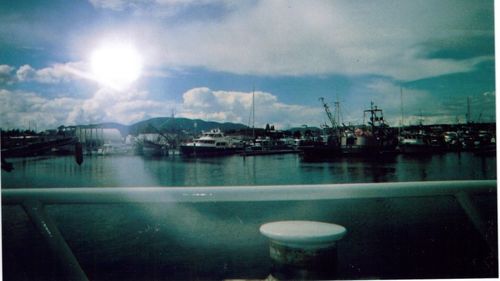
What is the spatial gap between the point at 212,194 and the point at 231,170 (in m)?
3.44

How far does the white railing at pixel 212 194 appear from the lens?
1305mm

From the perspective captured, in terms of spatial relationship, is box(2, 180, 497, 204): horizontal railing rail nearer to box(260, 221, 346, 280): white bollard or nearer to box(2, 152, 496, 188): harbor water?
box(260, 221, 346, 280): white bollard

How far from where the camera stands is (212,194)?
1.36 metres

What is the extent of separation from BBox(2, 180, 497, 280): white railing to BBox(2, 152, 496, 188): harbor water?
1.32 feet

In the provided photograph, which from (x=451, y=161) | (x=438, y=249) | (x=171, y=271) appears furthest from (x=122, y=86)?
(x=451, y=161)

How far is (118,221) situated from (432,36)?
2.82 m

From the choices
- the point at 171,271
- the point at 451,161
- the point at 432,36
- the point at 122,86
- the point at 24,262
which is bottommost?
the point at 171,271

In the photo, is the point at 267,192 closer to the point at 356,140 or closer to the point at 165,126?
the point at 165,126

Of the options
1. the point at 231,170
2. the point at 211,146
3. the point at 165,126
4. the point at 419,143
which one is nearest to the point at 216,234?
the point at 165,126

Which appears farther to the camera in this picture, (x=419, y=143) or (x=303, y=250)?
(x=419, y=143)

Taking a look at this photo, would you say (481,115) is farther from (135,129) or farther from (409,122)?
(135,129)

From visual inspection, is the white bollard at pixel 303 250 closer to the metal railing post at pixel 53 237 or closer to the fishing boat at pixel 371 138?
the metal railing post at pixel 53 237

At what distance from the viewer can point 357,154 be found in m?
4.62

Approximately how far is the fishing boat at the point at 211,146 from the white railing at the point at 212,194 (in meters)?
2.11
